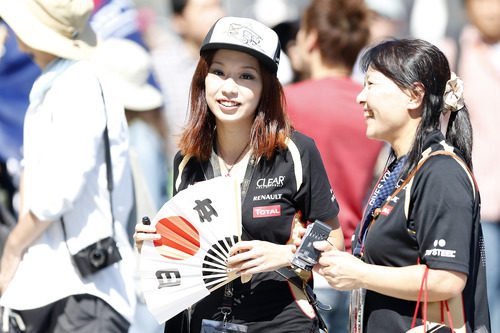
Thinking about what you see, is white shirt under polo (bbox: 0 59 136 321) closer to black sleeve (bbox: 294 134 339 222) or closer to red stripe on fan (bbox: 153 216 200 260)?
red stripe on fan (bbox: 153 216 200 260)

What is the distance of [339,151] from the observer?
5.23 m

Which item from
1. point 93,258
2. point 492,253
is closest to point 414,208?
point 93,258

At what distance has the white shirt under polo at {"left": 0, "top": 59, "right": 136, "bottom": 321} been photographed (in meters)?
4.30

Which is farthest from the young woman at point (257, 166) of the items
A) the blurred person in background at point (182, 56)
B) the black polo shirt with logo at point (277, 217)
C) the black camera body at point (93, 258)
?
the blurred person in background at point (182, 56)

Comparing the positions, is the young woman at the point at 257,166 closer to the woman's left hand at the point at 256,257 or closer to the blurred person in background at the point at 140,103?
the woman's left hand at the point at 256,257

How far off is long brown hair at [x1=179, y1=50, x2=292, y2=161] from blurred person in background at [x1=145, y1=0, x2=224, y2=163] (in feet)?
10.3

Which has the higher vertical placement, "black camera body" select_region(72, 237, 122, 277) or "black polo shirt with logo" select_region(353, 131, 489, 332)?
"black polo shirt with logo" select_region(353, 131, 489, 332)

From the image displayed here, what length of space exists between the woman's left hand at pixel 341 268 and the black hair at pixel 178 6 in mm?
4697

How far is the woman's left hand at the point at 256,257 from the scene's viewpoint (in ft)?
11.4

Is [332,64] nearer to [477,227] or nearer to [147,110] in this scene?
[147,110]

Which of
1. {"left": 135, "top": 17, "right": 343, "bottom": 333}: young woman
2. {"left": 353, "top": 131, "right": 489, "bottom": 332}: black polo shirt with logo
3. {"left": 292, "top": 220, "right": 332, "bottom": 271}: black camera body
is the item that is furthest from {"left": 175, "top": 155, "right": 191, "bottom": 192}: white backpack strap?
{"left": 353, "top": 131, "right": 489, "bottom": 332}: black polo shirt with logo

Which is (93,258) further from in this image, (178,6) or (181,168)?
(178,6)

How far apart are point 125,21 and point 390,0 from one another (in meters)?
2.18

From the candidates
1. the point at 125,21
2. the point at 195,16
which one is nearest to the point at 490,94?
the point at 195,16
